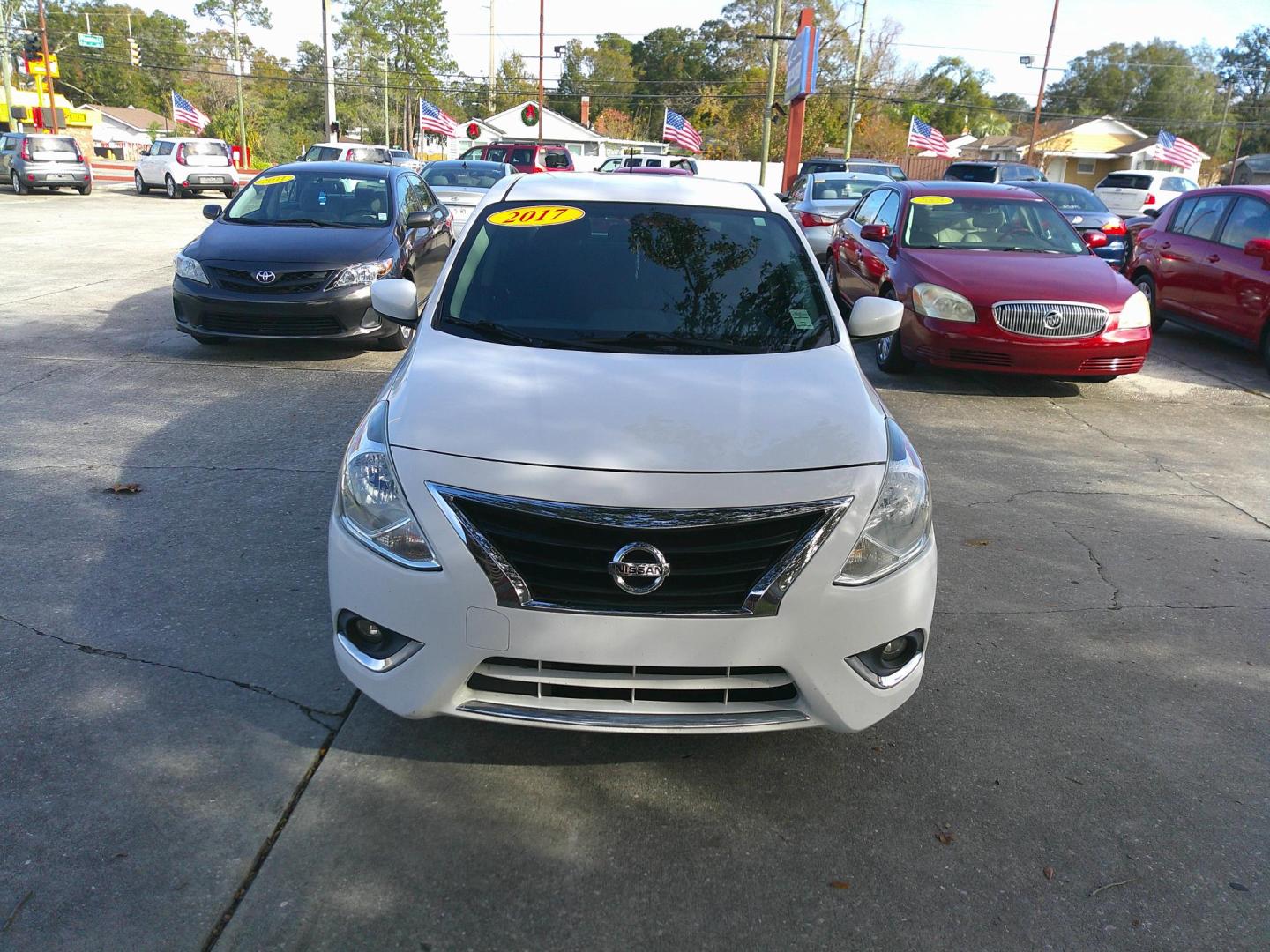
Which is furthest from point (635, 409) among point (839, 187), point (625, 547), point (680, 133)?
point (680, 133)

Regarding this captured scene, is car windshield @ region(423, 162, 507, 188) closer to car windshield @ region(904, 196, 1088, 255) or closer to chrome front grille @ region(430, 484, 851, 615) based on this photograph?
car windshield @ region(904, 196, 1088, 255)

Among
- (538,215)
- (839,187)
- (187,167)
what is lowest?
(187,167)

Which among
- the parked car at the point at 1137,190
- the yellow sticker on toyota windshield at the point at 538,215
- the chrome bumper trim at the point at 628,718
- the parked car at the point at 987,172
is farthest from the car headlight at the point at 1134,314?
the parked car at the point at 1137,190

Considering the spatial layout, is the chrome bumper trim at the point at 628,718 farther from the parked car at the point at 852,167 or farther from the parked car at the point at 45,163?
the parked car at the point at 45,163

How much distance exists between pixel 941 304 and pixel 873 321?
13.5 feet

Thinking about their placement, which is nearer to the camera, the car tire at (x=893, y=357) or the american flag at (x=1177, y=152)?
the car tire at (x=893, y=357)

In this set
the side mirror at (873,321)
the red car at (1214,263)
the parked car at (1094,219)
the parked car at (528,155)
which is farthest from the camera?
the parked car at (528,155)

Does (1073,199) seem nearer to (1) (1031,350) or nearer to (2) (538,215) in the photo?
(1) (1031,350)

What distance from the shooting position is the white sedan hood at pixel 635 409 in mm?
2922

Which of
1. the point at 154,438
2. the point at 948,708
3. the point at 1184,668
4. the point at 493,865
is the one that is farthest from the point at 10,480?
the point at 1184,668

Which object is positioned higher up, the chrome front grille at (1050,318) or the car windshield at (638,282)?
the car windshield at (638,282)

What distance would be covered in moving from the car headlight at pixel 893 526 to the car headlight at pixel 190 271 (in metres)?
6.87

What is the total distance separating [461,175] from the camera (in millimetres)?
16250

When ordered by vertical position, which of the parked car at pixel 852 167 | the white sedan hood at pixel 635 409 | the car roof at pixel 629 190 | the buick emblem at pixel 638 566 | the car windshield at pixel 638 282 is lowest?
the buick emblem at pixel 638 566
